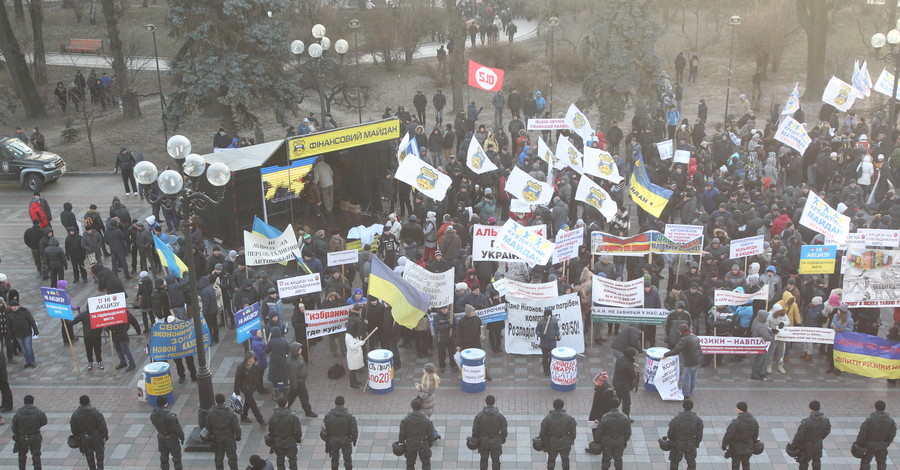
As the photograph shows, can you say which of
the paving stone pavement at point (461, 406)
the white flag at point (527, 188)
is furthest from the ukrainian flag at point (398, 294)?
the white flag at point (527, 188)

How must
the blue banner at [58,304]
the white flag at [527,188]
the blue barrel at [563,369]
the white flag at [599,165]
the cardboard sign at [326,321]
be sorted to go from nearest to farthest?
the blue barrel at [563,369]
the cardboard sign at [326,321]
the blue banner at [58,304]
the white flag at [527,188]
the white flag at [599,165]

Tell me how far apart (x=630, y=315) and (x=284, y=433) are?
7.08 meters

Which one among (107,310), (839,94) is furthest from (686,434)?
(839,94)

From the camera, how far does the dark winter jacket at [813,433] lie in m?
12.5

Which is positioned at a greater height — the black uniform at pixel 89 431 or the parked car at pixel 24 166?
the parked car at pixel 24 166

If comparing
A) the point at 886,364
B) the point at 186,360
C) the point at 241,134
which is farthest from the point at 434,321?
the point at 241,134

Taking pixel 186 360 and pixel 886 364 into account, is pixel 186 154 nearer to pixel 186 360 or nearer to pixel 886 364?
pixel 186 360

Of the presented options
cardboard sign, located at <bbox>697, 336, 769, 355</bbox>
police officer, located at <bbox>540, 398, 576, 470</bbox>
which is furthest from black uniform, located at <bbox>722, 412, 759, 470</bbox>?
cardboard sign, located at <bbox>697, 336, 769, 355</bbox>

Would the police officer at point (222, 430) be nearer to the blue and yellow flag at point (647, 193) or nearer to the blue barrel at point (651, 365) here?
the blue barrel at point (651, 365)

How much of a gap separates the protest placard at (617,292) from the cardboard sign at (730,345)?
1.52m

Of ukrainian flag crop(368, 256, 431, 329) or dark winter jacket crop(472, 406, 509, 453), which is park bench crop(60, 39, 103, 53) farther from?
dark winter jacket crop(472, 406, 509, 453)

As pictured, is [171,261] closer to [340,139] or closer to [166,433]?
[166,433]

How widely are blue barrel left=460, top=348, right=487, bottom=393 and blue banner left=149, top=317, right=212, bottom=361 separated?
15.3 ft

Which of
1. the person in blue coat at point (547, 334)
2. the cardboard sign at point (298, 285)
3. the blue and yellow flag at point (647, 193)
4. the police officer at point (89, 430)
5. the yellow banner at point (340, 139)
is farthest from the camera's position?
the yellow banner at point (340, 139)
